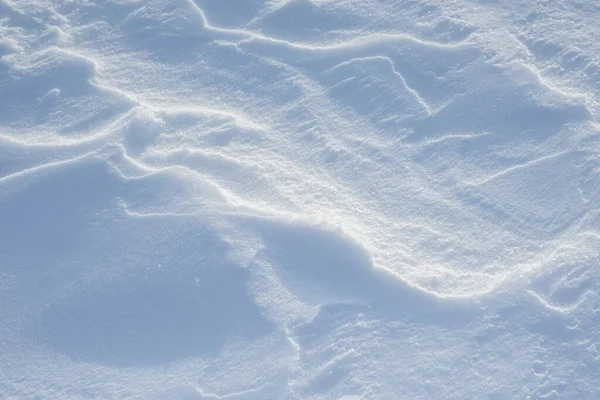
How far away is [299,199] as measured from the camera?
6.38ft

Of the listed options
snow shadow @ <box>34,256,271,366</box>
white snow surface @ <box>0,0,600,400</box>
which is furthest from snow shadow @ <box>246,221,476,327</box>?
snow shadow @ <box>34,256,271,366</box>

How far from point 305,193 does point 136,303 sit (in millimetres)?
562

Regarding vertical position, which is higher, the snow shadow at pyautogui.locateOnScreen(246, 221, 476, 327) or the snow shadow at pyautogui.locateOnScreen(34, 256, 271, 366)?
the snow shadow at pyautogui.locateOnScreen(246, 221, 476, 327)

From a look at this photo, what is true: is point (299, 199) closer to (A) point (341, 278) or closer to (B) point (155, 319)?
(A) point (341, 278)

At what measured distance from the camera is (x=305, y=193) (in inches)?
77.1

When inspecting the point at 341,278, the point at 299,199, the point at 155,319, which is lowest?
the point at 155,319

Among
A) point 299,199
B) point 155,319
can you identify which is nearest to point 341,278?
point 299,199

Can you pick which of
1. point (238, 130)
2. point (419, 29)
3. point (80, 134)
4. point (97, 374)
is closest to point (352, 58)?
point (419, 29)

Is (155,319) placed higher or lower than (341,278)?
lower

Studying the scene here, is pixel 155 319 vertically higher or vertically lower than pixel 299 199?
lower

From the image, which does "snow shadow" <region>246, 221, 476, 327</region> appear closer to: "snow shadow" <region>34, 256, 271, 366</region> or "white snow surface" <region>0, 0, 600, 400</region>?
"white snow surface" <region>0, 0, 600, 400</region>

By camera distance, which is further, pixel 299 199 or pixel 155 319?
pixel 299 199

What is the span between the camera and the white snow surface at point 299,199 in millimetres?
1768

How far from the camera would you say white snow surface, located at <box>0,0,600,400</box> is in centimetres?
177
